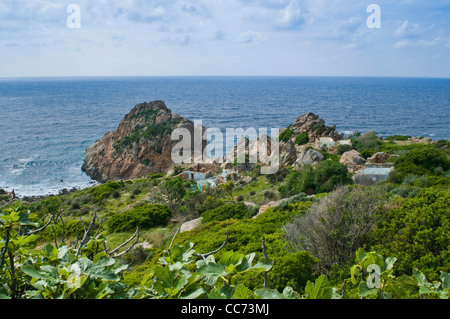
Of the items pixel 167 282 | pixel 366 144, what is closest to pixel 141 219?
pixel 167 282

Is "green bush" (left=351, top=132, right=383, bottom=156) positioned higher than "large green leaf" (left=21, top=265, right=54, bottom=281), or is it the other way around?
"large green leaf" (left=21, top=265, right=54, bottom=281)

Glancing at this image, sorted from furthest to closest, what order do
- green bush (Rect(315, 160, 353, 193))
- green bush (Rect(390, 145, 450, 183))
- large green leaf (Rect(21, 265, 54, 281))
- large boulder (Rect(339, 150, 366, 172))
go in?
large boulder (Rect(339, 150, 366, 172))
green bush (Rect(390, 145, 450, 183))
green bush (Rect(315, 160, 353, 193))
large green leaf (Rect(21, 265, 54, 281))

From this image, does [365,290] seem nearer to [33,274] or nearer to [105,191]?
[33,274]

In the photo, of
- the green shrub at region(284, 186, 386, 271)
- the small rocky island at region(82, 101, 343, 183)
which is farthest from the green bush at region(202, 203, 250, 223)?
the small rocky island at region(82, 101, 343, 183)

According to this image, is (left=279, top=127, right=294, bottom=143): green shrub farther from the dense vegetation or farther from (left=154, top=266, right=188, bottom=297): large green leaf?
(left=154, top=266, right=188, bottom=297): large green leaf

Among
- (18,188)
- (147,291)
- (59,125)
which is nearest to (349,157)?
(147,291)

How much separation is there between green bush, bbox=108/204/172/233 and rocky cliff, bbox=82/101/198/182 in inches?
877

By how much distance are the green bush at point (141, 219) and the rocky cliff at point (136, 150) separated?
2227 cm

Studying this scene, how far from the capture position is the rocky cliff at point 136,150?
1668 inches

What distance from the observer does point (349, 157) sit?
87.5ft

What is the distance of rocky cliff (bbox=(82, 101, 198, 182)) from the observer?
42.4m

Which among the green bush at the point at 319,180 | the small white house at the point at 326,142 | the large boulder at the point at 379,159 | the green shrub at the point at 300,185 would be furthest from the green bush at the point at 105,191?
the large boulder at the point at 379,159
